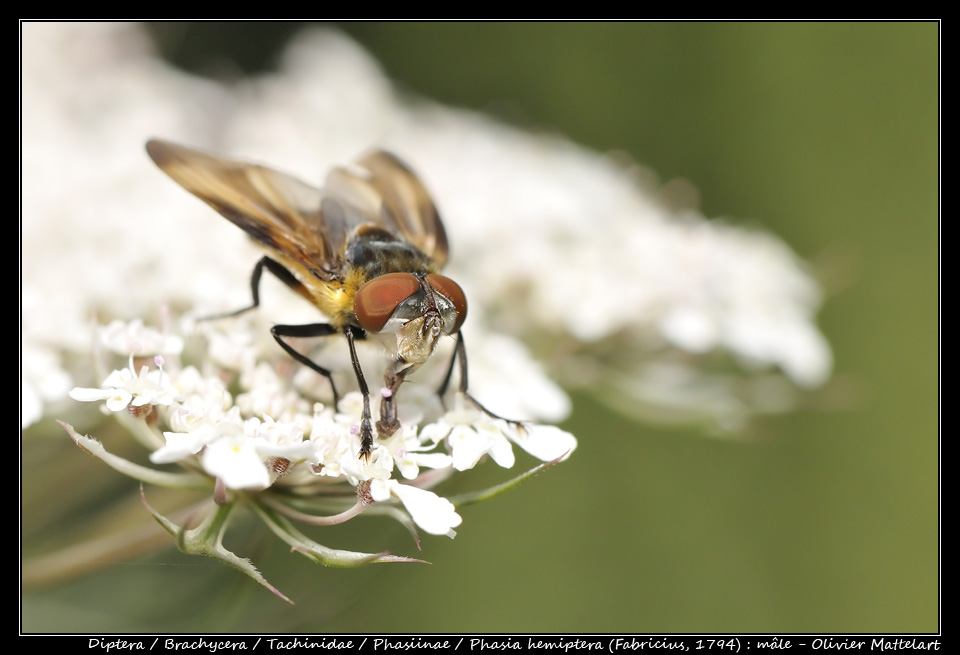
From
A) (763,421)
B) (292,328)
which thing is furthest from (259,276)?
(763,421)

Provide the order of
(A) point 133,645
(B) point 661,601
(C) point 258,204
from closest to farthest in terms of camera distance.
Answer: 1. (C) point 258,204
2. (A) point 133,645
3. (B) point 661,601

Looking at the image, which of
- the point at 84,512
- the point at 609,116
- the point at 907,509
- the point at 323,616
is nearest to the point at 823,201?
the point at 609,116

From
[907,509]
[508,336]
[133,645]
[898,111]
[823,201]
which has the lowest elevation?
[133,645]

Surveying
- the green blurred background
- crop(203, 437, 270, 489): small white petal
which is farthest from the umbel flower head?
the green blurred background

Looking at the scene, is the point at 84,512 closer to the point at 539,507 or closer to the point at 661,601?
the point at 539,507

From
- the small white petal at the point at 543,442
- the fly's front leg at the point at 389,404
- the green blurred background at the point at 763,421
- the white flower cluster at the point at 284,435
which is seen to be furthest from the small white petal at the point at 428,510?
the green blurred background at the point at 763,421

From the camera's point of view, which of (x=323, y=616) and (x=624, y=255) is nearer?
(x=323, y=616)
